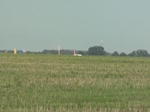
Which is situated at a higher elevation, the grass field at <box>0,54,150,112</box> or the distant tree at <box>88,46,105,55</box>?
the distant tree at <box>88,46,105,55</box>

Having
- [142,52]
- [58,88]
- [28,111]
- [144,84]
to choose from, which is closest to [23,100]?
[28,111]

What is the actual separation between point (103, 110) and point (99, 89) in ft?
16.9

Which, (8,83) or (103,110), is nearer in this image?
(103,110)

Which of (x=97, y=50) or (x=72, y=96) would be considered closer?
(x=72, y=96)

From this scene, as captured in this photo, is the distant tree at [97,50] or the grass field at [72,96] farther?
the distant tree at [97,50]

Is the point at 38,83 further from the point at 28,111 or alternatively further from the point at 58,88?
the point at 28,111

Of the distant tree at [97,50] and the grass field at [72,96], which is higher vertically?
the distant tree at [97,50]

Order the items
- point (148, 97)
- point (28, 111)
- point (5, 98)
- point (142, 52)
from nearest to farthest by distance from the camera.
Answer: point (28, 111)
point (5, 98)
point (148, 97)
point (142, 52)

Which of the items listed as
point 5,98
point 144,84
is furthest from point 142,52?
point 5,98

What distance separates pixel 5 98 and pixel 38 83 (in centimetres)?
476

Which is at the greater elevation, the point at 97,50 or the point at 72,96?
the point at 97,50

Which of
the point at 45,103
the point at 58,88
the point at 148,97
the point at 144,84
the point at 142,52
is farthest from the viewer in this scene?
the point at 142,52

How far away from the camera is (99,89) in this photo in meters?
17.1

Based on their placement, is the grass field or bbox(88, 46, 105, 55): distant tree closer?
the grass field
